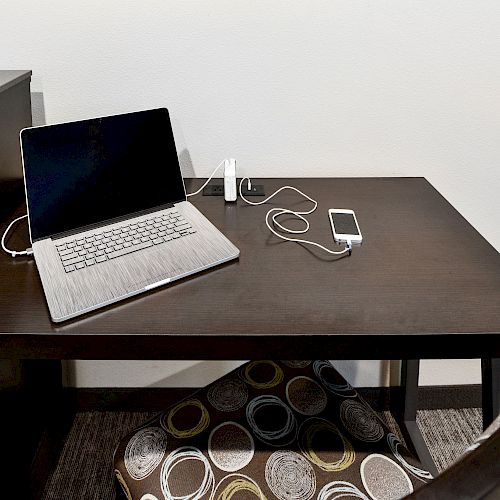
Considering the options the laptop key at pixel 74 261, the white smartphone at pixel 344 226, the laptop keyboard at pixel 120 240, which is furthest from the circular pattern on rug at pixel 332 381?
the laptop key at pixel 74 261

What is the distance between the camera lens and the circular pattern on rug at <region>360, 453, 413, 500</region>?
2.87ft

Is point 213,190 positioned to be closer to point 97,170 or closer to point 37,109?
point 97,170

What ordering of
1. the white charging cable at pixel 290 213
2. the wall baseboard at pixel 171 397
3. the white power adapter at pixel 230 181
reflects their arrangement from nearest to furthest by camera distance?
the white charging cable at pixel 290 213 < the white power adapter at pixel 230 181 < the wall baseboard at pixel 171 397

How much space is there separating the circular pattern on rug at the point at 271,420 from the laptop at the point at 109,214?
0.88ft

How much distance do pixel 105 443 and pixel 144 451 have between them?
2.33 feet

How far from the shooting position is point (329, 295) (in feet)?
3.07

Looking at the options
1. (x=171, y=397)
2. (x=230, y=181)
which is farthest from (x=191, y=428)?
(x=171, y=397)

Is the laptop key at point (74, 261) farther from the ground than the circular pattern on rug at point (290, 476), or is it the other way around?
the laptop key at point (74, 261)

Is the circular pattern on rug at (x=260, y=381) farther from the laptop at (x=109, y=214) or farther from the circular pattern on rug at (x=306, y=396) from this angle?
the laptop at (x=109, y=214)

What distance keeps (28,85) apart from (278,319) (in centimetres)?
83

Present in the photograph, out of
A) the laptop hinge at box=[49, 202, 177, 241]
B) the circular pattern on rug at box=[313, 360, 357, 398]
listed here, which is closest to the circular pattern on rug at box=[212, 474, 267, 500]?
the circular pattern on rug at box=[313, 360, 357, 398]

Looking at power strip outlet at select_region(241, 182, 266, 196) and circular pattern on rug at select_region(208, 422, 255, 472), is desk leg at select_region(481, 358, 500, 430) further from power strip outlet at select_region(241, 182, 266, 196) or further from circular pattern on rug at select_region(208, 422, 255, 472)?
power strip outlet at select_region(241, 182, 266, 196)

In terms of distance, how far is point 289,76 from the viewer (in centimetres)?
134

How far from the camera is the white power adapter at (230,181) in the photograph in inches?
49.6
